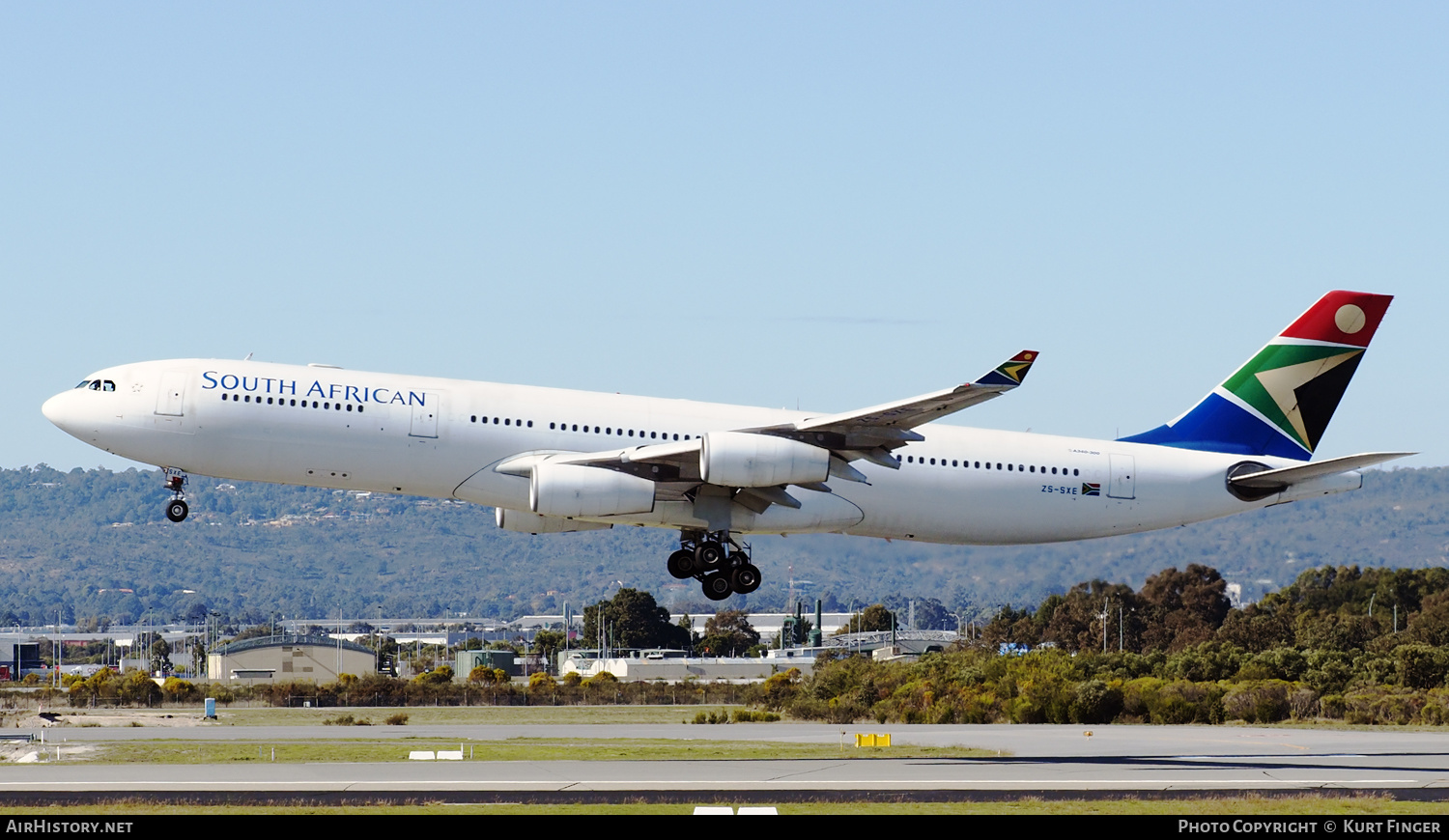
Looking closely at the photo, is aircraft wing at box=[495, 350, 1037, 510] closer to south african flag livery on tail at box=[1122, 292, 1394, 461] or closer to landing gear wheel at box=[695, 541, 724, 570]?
landing gear wheel at box=[695, 541, 724, 570]

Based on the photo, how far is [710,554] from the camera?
122ft

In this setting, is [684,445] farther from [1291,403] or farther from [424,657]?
[424,657]

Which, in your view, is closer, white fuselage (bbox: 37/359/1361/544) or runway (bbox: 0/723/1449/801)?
runway (bbox: 0/723/1449/801)

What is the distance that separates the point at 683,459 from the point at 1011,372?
25.0ft

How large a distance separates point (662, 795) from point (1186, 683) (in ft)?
122

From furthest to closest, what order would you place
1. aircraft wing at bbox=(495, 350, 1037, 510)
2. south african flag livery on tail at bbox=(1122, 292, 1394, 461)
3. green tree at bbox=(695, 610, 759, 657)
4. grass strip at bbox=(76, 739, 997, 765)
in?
1. green tree at bbox=(695, 610, 759, 657)
2. grass strip at bbox=(76, 739, 997, 765)
3. south african flag livery on tail at bbox=(1122, 292, 1394, 461)
4. aircraft wing at bbox=(495, 350, 1037, 510)

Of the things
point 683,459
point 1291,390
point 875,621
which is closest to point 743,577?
point 683,459

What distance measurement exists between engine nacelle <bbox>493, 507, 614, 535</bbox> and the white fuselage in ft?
3.88

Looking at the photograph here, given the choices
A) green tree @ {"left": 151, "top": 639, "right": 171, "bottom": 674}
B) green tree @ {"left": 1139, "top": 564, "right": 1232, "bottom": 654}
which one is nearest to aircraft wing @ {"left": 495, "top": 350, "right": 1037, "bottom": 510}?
green tree @ {"left": 1139, "top": 564, "right": 1232, "bottom": 654}

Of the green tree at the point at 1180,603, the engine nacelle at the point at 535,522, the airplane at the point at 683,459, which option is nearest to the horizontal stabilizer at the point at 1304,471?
the airplane at the point at 683,459

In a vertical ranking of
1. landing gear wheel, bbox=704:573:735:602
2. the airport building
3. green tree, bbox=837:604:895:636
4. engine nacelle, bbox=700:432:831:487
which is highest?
engine nacelle, bbox=700:432:831:487

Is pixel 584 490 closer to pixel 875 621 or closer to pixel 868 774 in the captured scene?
pixel 868 774

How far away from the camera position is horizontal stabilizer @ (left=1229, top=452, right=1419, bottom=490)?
3512 centimetres

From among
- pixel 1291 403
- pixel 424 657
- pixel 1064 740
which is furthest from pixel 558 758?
pixel 424 657
